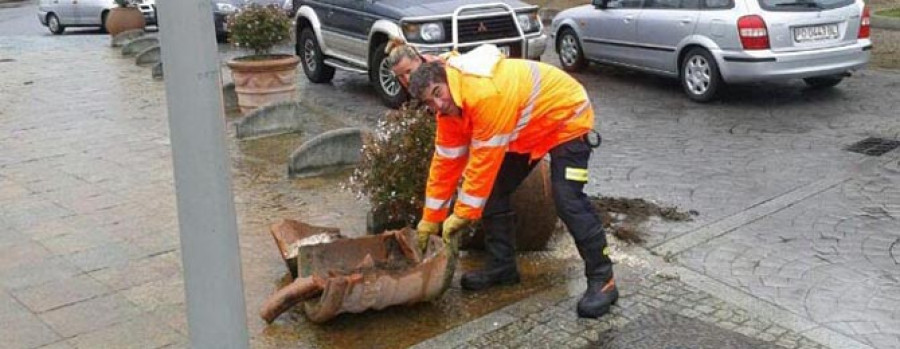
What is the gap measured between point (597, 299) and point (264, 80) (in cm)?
601

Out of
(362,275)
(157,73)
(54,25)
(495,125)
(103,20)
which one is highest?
(495,125)

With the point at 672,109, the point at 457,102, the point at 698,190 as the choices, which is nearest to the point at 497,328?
the point at 457,102

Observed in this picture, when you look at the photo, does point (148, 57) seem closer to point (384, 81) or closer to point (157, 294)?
point (384, 81)

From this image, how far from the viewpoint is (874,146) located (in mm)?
8086

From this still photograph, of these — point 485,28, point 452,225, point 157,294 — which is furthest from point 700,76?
point 157,294

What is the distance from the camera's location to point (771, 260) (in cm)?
547

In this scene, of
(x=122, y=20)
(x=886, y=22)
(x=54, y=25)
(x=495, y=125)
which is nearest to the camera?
(x=495, y=125)

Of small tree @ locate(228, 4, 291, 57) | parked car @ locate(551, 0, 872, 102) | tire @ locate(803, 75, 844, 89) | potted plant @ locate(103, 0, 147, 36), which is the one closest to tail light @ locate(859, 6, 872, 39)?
parked car @ locate(551, 0, 872, 102)

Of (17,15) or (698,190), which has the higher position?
(698,190)

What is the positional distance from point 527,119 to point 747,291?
1.60 meters

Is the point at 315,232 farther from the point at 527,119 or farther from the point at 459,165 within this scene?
the point at 527,119

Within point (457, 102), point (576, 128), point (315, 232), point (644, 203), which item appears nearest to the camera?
point (457, 102)

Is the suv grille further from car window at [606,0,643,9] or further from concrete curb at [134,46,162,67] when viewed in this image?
concrete curb at [134,46,162,67]

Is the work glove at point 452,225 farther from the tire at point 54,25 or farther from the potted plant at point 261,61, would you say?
the tire at point 54,25
